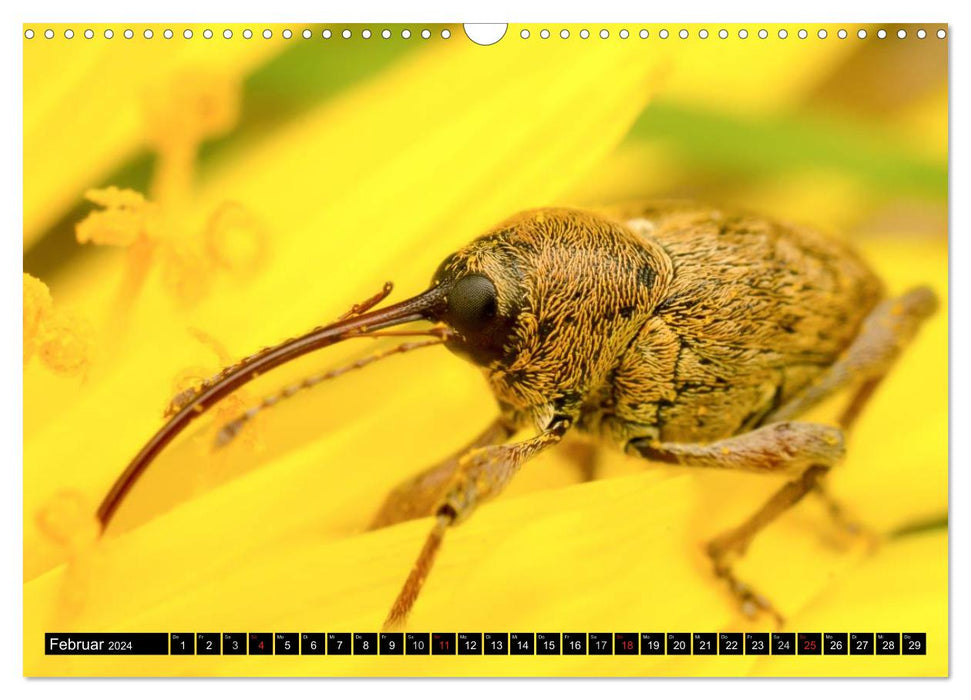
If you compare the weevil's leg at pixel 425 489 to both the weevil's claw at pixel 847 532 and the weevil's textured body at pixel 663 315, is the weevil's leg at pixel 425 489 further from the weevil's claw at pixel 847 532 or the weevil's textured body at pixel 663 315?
the weevil's claw at pixel 847 532

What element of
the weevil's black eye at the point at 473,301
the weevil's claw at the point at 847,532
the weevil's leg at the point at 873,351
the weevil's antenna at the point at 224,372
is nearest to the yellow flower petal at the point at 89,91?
the weevil's antenna at the point at 224,372

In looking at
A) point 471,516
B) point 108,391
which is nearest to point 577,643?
point 471,516

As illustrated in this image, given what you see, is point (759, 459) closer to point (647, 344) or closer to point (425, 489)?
point (647, 344)

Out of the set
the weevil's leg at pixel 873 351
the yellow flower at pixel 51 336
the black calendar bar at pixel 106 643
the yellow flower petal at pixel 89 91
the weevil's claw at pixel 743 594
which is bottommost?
the weevil's claw at pixel 743 594

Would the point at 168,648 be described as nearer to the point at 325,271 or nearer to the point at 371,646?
the point at 371,646

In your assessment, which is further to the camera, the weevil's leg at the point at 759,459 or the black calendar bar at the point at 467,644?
the weevil's leg at the point at 759,459

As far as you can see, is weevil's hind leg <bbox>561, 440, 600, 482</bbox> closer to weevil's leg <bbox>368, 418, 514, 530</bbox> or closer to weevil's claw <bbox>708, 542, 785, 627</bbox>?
weevil's leg <bbox>368, 418, 514, 530</bbox>
